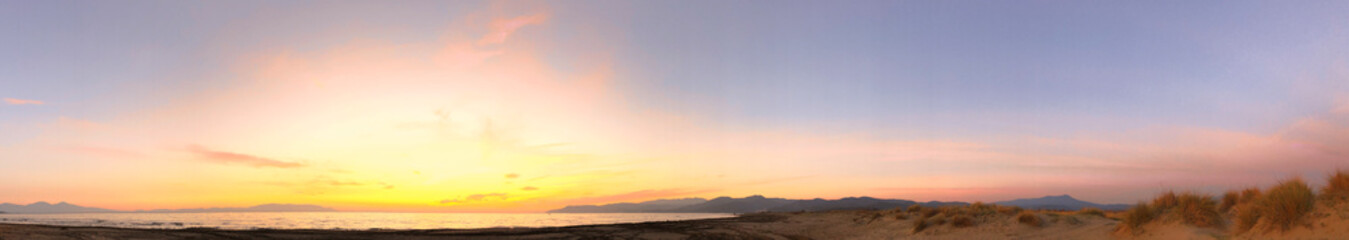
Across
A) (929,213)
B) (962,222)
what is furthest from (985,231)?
(929,213)

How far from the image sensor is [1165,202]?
14.4 metres

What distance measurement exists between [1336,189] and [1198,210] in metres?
2.28

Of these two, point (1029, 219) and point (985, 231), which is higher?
point (1029, 219)

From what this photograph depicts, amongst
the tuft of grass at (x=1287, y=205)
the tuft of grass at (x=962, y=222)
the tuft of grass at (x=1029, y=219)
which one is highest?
the tuft of grass at (x=1287, y=205)

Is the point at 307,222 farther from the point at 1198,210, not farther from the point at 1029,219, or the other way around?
the point at 1198,210

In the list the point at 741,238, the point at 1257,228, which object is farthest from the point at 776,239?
the point at 1257,228

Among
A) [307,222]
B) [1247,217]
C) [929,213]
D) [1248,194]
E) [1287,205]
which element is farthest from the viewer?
[307,222]

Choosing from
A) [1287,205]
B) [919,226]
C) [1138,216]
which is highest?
[1287,205]

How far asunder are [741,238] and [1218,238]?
17.5 metres

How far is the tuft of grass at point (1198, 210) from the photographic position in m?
12.8

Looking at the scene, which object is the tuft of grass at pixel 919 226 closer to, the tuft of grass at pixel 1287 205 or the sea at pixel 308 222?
the tuft of grass at pixel 1287 205

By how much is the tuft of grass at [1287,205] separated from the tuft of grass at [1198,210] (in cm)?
204

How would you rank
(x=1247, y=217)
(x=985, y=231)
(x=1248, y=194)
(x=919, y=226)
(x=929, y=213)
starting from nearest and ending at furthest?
(x=1247, y=217)
(x=1248, y=194)
(x=985, y=231)
(x=919, y=226)
(x=929, y=213)

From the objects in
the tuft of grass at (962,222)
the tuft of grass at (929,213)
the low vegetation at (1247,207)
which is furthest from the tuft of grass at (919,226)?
the low vegetation at (1247,207)
